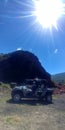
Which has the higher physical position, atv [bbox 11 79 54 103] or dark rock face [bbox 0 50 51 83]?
dark rock face [bbox 0 50 51 83]

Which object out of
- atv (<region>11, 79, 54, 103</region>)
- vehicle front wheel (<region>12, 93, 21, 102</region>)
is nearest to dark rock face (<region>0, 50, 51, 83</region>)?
atv (<region>11, 79, 54, 103</region>)

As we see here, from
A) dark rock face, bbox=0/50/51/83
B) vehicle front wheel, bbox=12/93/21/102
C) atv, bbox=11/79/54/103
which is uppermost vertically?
dark rock face, bbox=0/50/51/83

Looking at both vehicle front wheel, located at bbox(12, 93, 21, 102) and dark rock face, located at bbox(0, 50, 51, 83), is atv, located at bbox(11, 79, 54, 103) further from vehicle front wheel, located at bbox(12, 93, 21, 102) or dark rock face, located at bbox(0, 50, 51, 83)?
dark rock face, located at bbox(0, 50, 51, 83)

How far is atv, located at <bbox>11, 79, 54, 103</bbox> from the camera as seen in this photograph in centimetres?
3138

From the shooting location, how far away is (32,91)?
104 feet

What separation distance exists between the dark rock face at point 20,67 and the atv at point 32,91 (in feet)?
142

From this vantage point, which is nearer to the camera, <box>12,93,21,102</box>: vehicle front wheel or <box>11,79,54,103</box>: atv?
<box>12,93,21,102</box>: vehicle front wheel

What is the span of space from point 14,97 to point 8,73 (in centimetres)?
4724

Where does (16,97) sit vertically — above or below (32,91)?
below

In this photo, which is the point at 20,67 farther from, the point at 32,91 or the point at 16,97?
the point at 16,97

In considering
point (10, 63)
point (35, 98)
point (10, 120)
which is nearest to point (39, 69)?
point (10, 63)

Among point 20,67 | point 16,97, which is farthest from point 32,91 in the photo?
point 20,67

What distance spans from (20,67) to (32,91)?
163 ft

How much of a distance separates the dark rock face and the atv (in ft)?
142
